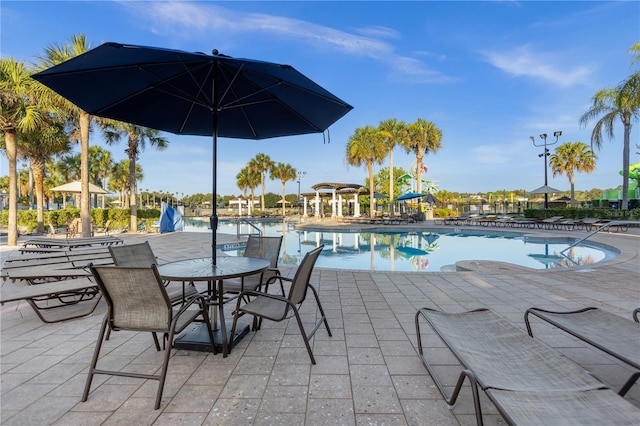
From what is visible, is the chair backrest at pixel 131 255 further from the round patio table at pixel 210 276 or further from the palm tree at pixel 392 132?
the palm tree at pixel 392 132

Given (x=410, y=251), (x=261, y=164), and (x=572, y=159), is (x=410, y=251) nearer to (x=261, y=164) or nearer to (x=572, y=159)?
(x=572, y=159)

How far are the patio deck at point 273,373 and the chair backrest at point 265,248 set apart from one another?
75cm

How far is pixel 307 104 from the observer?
2.96 meters

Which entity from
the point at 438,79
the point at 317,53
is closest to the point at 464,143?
the point at 438,79

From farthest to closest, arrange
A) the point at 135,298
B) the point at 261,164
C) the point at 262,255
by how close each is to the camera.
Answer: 1. the point at 261,164
2. the point at 262,255
3. the point at 135,298

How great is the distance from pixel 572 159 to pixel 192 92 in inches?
1210

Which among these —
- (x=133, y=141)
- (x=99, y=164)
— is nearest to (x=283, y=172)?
(x=99, y=164)

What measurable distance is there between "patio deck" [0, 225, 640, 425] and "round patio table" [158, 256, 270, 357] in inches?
3.7

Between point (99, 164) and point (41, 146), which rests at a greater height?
point (99, 164)

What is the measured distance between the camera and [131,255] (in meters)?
2.95

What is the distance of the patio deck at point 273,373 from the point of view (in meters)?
1.65

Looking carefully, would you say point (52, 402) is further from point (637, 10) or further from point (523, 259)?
point (637, 10)

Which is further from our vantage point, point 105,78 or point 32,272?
point 32,272

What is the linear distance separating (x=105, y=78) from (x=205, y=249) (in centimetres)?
636
